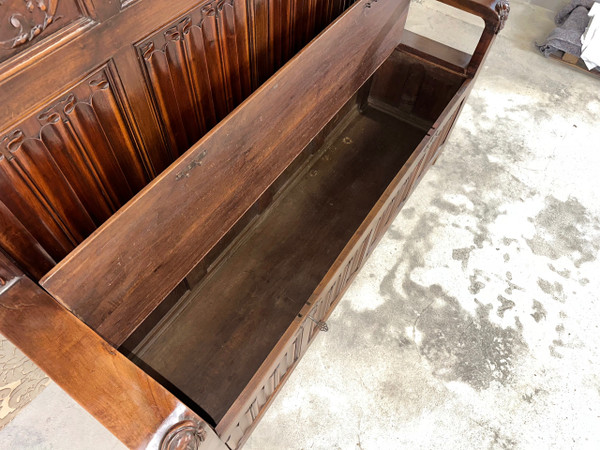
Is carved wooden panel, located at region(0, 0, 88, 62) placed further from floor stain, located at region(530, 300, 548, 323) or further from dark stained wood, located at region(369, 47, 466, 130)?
floor stain, located at region(530, 300, 548, 323)

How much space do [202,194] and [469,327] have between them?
4.81 ft

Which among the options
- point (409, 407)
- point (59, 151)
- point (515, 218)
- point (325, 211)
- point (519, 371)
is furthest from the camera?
point (515, 218)

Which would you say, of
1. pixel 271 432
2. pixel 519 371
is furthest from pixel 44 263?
pixel 519 371

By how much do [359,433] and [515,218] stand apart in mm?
1452

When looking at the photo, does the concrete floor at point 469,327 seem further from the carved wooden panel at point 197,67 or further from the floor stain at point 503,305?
the carved wooden panel at point 197,67

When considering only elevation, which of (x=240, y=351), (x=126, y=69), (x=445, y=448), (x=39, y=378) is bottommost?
(x=445, y=448)

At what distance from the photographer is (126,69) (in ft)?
3.09

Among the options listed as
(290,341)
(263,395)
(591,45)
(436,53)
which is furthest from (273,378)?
(591,45)

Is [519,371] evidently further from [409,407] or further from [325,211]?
[325,211]

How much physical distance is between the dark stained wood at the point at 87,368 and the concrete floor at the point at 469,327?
36.4 inches

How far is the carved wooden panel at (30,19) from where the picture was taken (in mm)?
682

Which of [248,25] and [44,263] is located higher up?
[248,25]

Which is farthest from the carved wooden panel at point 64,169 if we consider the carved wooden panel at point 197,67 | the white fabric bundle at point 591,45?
the white fabric bundle at point 591,45

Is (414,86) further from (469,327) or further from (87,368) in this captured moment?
(87,368)
